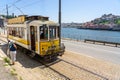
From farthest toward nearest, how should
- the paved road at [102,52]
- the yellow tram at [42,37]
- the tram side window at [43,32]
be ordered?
the paved road at [102,52] < the tram side window at [43,32] < the yellow tram at [42,37]

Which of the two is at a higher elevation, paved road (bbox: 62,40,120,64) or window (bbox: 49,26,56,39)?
window (bbox: 49,26,56,39)

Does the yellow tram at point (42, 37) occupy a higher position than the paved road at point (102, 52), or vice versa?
the yellow tram at point (42, 37)

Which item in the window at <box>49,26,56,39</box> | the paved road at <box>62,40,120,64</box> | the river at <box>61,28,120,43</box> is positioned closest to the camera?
the window at <box>49,26,56,39</box>

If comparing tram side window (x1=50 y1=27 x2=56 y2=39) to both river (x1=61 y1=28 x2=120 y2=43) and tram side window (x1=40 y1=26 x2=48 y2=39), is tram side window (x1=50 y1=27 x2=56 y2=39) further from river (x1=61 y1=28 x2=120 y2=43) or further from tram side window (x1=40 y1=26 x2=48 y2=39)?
river (x1=61 y1=28 x2=120 y2=43)

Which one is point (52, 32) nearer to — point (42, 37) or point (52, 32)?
point (52, 32)

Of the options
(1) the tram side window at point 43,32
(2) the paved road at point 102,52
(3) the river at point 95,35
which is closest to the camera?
(1) the tram side window at point 43,32

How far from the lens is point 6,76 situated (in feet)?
28.6

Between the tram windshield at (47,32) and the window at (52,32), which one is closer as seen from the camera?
the tram windshield at (47,32)

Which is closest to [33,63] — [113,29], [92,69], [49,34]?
[49,34]

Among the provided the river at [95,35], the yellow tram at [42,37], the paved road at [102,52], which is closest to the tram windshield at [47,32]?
the yellow tram at [42,37]

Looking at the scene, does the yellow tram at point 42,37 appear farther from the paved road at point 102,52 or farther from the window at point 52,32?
the paved road at point 102,52

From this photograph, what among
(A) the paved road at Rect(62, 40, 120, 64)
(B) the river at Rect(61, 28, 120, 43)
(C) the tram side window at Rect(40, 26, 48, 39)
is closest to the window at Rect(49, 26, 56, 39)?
(C) the tram side window at Rect(40, 26, 48, 39)

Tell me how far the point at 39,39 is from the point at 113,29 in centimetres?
13398

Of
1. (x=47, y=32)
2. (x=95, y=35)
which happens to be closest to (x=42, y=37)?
(x=47, y=32)
